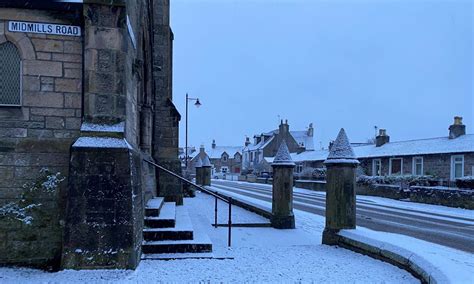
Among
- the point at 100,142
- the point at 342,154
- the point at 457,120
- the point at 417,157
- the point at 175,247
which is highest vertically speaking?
the point at 457,120

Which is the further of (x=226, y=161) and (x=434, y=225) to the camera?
(x=226, y=161)

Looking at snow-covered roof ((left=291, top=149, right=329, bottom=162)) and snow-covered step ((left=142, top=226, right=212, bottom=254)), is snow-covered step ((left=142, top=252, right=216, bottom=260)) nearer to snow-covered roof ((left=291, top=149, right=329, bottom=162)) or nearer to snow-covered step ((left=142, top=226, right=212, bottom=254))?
snow-covered step ((left=142, top=226, right=212, bottom=254))

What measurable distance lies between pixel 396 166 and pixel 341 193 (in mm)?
25181

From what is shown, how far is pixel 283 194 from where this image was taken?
35.0ft

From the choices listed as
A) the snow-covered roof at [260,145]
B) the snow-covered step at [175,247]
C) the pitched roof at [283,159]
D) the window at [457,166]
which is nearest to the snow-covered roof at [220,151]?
the snow-covered roof at [260,145]

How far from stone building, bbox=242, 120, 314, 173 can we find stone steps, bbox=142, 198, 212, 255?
5576cm

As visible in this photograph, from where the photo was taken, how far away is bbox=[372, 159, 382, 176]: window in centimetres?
3314

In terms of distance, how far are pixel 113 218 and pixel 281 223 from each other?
564cm

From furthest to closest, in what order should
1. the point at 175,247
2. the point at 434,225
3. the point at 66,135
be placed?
the point at 434,225, the point at 175,247, the point at 66,135

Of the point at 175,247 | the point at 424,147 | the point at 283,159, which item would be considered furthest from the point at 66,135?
the point at 424,147

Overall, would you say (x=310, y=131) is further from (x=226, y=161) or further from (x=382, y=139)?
(x=382, y=139)

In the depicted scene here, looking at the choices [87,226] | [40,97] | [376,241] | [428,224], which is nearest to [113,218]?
[87,226]

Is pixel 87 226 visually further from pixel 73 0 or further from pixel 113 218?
pixel 73 0

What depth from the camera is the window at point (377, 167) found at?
3314cm
